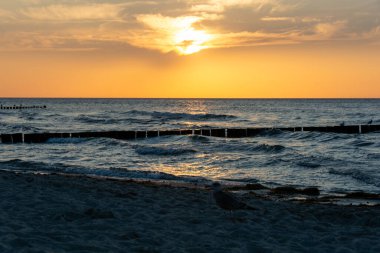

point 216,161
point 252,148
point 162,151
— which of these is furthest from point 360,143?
point 162,151

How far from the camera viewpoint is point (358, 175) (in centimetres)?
1748

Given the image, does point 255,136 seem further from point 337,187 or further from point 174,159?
point 337,187

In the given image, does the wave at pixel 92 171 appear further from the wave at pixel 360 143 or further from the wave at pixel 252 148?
the wave at pixel 360 143

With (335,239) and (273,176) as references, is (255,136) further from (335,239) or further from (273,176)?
(335,239)

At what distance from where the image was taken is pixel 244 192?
1393 centimetres

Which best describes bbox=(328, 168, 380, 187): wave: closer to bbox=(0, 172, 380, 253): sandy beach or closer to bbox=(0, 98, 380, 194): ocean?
bbox=(0, 98, 380, 194): ocean

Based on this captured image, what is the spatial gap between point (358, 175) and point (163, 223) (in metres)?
10.4

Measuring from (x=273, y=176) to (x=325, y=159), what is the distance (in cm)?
512

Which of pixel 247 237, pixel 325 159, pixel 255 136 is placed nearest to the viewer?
pixel 247 237

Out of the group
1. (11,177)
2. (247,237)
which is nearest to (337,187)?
(247,237)

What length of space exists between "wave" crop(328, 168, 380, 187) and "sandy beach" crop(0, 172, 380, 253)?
5.10 meters

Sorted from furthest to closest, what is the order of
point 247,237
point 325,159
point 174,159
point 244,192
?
point 174,159 → point 325,159 → point 244,192 → point 247,237

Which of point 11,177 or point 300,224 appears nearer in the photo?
point 300,224

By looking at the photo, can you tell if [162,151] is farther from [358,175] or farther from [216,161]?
[358,175]
